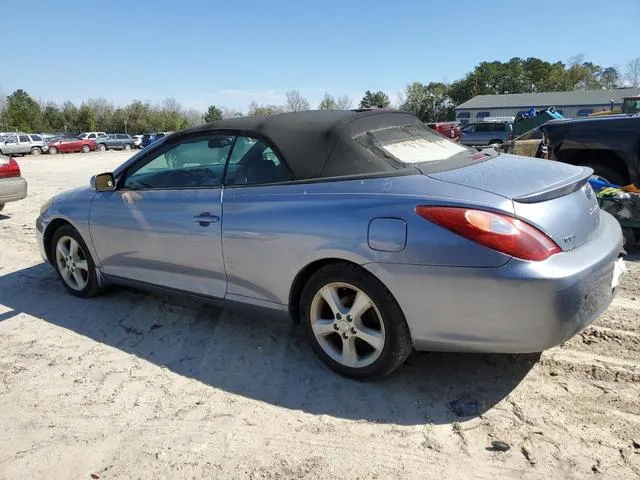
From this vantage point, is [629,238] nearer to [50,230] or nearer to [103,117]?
[50,230]

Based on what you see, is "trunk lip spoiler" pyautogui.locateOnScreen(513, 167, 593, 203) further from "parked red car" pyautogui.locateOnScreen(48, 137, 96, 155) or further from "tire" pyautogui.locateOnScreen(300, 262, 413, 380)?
"parked red car" pyautogui.locateOnScreen(48, 137, 96, 155)

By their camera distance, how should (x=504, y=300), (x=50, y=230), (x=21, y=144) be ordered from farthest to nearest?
(x=21, y=144) < (x=50, y=230) < (x=504, y=300)

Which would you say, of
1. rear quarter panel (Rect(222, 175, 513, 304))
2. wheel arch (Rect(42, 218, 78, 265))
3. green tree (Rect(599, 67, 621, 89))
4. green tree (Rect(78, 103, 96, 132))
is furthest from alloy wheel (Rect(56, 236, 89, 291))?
green tree (Rect(599, 67, 621, 89))

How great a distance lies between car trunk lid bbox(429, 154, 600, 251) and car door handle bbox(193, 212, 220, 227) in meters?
1.45

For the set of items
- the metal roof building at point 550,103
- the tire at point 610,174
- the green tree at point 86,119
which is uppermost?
the green tree at point 86,119

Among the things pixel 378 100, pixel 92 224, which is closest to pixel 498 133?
pixel 92 224

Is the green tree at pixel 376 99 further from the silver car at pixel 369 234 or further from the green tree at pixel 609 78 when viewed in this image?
the silver car at pixel 369 234

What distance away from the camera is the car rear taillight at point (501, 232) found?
2.41 m

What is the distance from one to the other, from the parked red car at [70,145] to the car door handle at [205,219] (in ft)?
133

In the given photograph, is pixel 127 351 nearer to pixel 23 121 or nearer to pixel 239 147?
pixel 239 147

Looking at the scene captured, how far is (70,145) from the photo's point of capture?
40.2 m

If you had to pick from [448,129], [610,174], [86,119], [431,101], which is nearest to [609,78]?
[431,101]

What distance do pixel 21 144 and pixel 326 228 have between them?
39.1 meters

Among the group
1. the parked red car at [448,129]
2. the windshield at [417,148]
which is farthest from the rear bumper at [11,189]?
the parked red car at [448,129]
